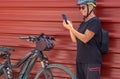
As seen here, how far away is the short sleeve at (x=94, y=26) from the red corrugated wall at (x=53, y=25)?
49 cm

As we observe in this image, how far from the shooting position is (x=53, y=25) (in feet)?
18.6

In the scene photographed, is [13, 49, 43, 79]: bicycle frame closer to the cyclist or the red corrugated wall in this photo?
Result: the red corrugated wall

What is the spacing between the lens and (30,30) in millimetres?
5871

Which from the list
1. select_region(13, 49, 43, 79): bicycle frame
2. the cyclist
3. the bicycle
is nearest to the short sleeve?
the cyclist

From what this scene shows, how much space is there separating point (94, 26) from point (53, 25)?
1.10 meters

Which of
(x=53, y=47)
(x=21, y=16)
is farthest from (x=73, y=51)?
(x=21, y=16)

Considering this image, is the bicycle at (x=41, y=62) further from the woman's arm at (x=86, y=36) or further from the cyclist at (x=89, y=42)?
the woman's arm at (x=86, y=36)

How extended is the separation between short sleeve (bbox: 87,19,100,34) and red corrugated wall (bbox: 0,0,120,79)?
19.2 inches

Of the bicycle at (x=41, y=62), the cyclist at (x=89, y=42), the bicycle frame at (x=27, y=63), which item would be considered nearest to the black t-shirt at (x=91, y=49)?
the cyclist at (x=89, y=42)

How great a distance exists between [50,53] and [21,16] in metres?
0.84

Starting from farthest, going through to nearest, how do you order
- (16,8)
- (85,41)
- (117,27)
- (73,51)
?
(16,8)
(73,51)
(117,27)
(85,41)

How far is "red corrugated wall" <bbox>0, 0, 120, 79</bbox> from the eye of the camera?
207 inches

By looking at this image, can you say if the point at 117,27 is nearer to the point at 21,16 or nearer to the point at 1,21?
the point at 21,16

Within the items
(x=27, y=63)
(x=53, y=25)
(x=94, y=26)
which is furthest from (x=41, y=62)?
(x=94, y=26)
